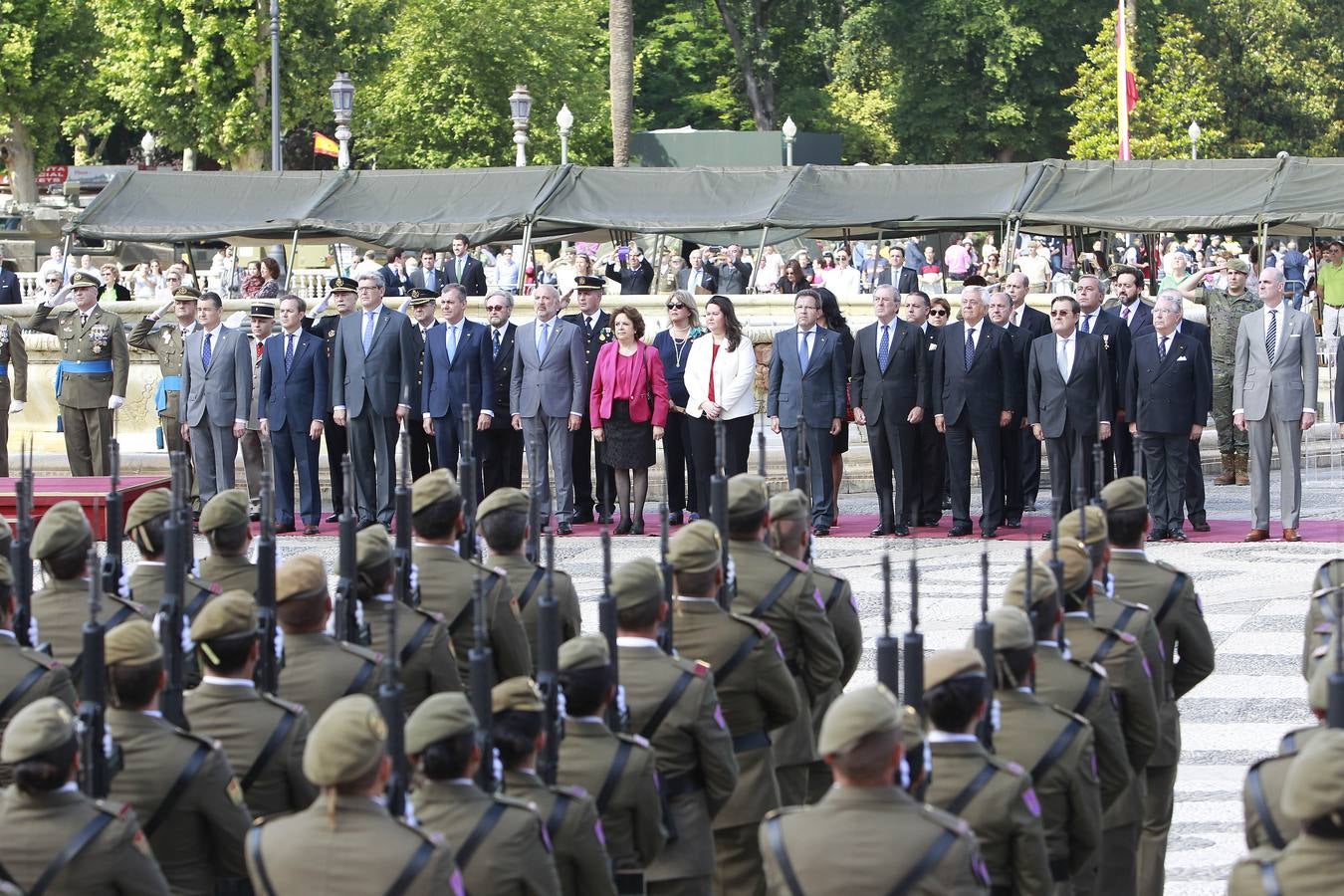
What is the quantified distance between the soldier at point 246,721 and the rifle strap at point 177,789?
1.08 feet

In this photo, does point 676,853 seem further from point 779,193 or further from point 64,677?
point 779,193

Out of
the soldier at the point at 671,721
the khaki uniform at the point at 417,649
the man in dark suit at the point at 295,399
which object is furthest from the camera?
the man in dark suit at the point at 295,399

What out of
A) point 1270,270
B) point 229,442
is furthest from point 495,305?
point 1270,270

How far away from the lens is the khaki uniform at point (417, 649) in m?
7.70

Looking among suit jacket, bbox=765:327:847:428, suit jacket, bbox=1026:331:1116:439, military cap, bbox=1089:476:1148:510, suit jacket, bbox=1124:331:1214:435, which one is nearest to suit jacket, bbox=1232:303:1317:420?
suit jacket, bbox=1124:331:1214:435

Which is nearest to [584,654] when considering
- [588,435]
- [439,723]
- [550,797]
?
[550,797]

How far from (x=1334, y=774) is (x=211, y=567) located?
5.32 m

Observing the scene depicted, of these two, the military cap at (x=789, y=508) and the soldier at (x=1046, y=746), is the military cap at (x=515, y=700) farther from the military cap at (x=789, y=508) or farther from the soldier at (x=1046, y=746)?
the military cap at (x=789, y=508)

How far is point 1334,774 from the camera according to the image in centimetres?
485

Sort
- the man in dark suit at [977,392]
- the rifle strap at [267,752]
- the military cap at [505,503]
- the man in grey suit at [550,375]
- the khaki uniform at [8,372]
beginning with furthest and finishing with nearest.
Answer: the khaki uniform at [8,372], the man in grey suit at [550,375], the man in dark suit at [977,392], the military cap at [505,503], the rifle strap at [267,752]

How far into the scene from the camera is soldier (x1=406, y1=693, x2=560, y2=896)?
214 inches

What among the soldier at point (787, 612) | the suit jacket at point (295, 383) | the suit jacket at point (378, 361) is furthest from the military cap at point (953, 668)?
the suit jacket at point (295, 383)

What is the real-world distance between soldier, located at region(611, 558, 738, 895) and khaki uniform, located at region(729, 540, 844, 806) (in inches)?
46.3

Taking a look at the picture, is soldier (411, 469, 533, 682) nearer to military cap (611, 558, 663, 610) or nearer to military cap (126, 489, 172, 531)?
military cap (126, 489, 172, 531)
